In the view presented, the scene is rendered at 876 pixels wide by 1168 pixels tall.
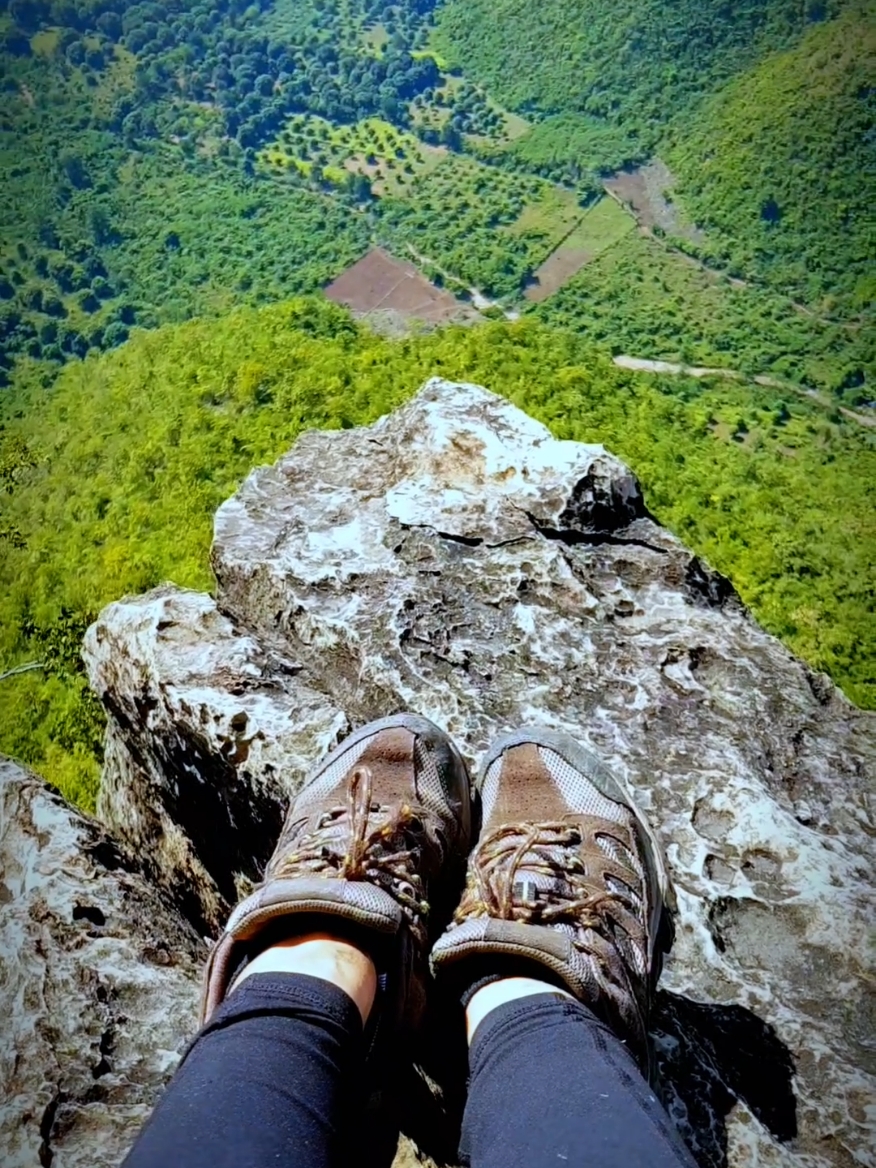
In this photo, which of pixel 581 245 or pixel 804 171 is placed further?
pixel 581 245

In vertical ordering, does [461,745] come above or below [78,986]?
above

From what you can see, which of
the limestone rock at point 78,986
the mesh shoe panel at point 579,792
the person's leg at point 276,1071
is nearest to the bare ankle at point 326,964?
the person's leg at point 276,1071

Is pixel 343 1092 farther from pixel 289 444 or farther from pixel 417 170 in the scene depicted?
pixel 417 170

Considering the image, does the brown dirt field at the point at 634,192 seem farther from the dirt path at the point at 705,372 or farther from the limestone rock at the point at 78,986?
the limestone rock at the point at 78,986

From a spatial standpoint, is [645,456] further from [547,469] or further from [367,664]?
[367,664]

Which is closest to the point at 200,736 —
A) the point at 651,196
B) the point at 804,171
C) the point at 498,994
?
the point at 498,994

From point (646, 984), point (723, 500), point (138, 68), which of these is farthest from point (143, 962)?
point (138, 68)

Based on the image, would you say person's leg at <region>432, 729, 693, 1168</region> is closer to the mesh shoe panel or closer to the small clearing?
the mesh shoe panel
